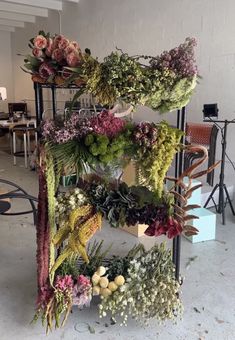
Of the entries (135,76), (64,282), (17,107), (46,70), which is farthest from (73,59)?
(17,107)

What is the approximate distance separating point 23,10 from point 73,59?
22.4 feet

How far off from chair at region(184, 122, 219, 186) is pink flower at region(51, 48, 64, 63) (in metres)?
2.60

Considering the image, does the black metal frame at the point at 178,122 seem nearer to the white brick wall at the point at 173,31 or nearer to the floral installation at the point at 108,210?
the floral installation at the point at 108,210

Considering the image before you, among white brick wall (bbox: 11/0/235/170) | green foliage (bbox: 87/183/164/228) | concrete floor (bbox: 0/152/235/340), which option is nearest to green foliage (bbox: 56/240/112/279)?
concrete floor (bbox: 0/152/235/340)

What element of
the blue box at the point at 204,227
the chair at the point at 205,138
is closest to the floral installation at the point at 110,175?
the blue box at the point at 204,227

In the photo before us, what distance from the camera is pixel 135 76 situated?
1571 millimetres

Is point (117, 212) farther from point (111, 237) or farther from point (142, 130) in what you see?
point (111, 237)

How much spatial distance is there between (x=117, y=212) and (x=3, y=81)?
9.00 meters

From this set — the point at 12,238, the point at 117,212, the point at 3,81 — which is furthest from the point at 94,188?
the point at 3,81

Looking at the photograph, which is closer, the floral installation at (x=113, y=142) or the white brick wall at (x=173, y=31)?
the floral installation at (x=113, y=142)

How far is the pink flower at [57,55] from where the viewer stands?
1.71 metres

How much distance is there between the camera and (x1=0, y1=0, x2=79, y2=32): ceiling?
6775 mm

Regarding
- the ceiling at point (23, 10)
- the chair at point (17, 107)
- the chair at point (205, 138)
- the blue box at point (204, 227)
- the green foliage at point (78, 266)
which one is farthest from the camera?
the chair at point (17, 107)

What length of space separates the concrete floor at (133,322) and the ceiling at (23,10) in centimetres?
523
